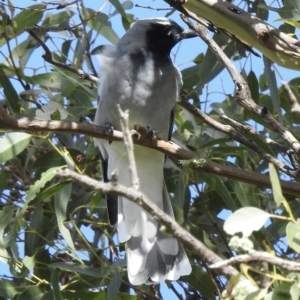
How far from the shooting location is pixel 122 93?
2949 millimetres

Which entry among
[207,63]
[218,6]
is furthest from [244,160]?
[218,6]

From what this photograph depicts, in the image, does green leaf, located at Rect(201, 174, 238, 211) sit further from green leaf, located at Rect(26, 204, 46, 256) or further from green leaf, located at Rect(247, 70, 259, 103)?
green leaf, located at Rect(26, 204, 46, 256)

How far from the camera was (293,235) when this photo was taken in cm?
137

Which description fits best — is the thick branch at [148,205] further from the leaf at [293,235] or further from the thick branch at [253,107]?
the thick branch at [253,107]

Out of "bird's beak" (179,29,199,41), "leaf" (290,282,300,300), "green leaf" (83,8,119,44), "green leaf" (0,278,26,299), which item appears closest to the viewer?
"leaf" (290,282,300,300)

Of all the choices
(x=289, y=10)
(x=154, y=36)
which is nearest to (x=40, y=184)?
(x=289, y=10)

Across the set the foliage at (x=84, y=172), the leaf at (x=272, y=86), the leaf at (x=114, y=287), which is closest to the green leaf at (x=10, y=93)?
the foliage at (x=84, y=172)

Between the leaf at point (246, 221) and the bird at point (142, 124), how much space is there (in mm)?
1335

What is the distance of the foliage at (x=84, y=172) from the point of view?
249 centimetres

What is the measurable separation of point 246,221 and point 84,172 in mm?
1563

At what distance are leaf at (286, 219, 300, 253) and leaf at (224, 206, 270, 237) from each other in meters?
0.05

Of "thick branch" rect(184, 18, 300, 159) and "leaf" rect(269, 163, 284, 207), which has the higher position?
"leaf" rect(269, 163, 284, 207)

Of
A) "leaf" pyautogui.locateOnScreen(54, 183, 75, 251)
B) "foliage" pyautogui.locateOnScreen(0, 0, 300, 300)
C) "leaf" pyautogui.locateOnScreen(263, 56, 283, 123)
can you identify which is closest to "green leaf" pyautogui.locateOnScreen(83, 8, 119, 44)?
"foliage" pyautogui.locateOnScreen(0, 0, 300, 300)

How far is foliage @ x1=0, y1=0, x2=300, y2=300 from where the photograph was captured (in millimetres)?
2486
